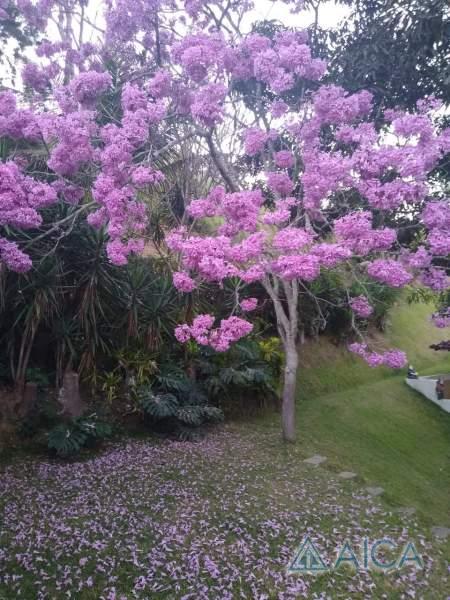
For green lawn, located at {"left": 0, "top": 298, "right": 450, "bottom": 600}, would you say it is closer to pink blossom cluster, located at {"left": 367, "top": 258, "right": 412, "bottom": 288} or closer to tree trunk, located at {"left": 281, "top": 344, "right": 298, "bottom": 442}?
tree trunk, located at {"left": 281, "top": 344, "right": 298, "bottom": 442}

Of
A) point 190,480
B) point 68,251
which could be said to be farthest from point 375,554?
point 68,251

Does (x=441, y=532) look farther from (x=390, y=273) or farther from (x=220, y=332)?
(x=220, y=332)

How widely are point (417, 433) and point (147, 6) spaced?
27.2 feet

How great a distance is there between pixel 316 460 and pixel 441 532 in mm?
1903

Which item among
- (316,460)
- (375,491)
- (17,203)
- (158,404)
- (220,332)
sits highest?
(17,203)

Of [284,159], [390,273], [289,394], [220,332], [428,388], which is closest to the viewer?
[390,273]

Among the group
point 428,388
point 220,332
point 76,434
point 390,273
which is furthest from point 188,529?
point 428,388

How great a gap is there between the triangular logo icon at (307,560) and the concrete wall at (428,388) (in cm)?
748

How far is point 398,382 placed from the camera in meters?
11.5

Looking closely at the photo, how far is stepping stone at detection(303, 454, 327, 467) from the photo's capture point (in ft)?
19.9

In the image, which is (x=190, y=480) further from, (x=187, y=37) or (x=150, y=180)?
(x=187, y=37)

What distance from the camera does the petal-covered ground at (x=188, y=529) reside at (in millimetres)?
3400

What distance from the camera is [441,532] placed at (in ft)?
14.7

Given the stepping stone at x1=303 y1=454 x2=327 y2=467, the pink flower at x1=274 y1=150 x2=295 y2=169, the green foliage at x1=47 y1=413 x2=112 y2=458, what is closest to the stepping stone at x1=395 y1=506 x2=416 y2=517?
the stepping stone at x1=303 y1=454 x2=327 y2=467
